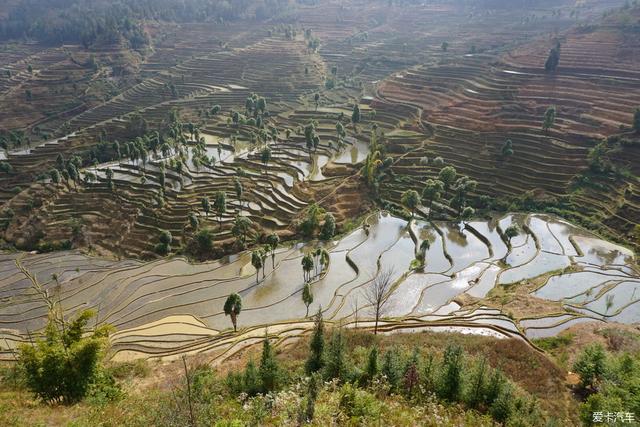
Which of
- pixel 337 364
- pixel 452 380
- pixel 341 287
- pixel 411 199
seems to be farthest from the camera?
pixel 411 199

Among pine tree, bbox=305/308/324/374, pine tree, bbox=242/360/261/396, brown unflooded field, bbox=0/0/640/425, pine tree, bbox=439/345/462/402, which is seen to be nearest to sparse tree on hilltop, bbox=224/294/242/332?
brown unflooded field, bbox=0/0/640/425

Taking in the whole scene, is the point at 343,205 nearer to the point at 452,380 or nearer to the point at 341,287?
the point at 341,287

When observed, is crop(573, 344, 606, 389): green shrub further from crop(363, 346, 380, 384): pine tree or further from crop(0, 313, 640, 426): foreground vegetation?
crop(363, 346, 380, 384): pine tree

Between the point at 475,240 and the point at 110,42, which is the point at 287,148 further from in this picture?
the point at 110,42

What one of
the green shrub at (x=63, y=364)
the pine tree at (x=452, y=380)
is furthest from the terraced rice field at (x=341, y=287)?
the pine tree at (x=452, y=380)

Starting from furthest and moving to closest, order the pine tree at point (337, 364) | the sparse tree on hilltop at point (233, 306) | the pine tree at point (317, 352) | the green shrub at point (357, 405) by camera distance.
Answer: the sparse tree on hilltop at point (233, 306) < the pine tree at point (317, 352) < the pine tree at point (337, 364) < the green shrub at point (357, 405)

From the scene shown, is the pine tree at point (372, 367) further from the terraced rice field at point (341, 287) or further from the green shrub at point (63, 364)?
the green shrub at point (63, 364)

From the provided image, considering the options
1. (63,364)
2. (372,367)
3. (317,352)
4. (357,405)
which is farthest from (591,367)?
(63,364)

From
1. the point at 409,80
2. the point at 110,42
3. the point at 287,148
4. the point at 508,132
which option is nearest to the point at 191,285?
the point at 287,148
